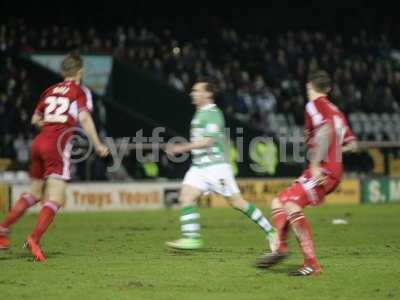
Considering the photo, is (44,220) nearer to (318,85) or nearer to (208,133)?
(208,133)

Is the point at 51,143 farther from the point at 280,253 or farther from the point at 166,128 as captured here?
the point at 166,128

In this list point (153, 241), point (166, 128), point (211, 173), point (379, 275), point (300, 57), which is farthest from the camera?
point (300, 57)

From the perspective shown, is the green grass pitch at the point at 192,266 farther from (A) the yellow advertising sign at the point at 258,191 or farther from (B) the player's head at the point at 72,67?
(A) the yellow advertising sign at the point at 258,191

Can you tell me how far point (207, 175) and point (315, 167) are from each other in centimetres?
285

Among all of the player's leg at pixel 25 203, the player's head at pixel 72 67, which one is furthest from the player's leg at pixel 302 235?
the player's leg at pixel 25 203

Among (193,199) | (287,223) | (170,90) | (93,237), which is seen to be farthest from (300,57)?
(287,223)

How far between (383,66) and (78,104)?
23.2 metres

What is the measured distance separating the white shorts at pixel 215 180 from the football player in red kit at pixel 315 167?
7.48 feet

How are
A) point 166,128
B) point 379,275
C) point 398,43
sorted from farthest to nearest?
point 398,43, point 166,128, point 379,275

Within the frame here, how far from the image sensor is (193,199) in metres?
11.6

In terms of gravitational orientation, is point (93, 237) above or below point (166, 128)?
below

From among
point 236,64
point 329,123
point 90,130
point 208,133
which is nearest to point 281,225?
point 329,123

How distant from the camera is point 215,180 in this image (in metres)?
11.6

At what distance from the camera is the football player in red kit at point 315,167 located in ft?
29.6
